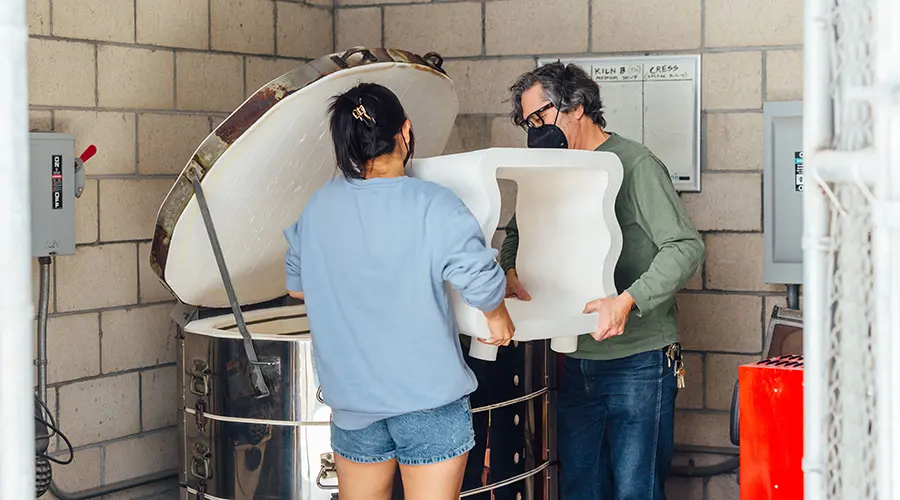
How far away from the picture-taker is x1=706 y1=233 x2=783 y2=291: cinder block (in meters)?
2.97

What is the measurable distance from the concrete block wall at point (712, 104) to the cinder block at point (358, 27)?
0.34 m

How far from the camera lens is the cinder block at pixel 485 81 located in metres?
3.21

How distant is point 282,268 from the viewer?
2631 mm

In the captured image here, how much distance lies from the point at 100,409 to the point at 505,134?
1417 mm

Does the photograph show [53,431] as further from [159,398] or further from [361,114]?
[361,114]

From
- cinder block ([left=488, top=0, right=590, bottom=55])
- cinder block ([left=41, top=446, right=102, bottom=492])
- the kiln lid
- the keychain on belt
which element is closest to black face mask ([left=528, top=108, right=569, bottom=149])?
the kiln lid

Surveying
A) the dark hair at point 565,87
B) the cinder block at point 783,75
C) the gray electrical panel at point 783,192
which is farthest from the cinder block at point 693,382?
the dark hair at point 565,87

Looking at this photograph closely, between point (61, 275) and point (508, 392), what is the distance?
1.12 meters

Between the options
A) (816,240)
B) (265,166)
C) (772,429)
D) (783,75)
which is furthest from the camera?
(783,75)

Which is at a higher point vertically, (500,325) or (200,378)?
(500,325)

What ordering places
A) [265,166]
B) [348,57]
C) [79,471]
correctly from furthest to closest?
[79,471]
[265,166]
[348,57]

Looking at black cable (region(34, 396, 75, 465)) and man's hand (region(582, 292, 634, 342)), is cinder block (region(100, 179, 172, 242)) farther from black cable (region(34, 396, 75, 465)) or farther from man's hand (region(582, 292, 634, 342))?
man's hand (region(582, 292, 634, 342))

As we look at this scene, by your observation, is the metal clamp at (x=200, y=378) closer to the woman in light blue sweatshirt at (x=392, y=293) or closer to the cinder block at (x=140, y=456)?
the cinder block at (x=140, y=456)

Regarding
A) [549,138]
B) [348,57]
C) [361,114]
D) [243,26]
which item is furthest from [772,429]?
[243,26]
